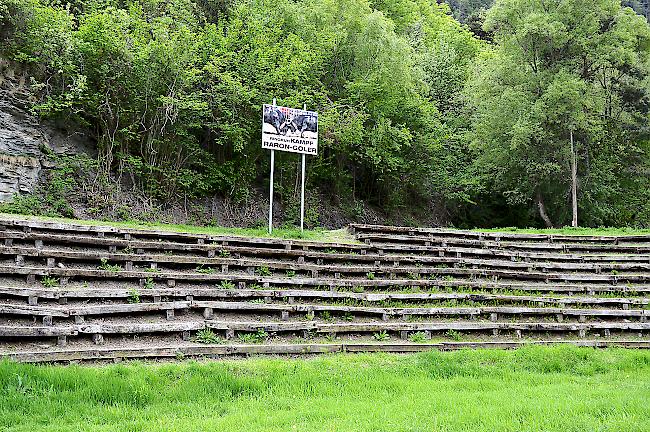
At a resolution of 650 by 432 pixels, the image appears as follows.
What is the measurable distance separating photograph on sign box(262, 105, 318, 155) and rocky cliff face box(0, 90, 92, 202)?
7542 millimetres

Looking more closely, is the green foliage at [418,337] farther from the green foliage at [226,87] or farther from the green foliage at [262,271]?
the green foliage at [226,87]

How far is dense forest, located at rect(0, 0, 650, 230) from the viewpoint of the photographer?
58.5 feet

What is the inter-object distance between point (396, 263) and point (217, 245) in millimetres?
4259

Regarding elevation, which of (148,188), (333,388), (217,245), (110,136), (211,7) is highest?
(211,7)

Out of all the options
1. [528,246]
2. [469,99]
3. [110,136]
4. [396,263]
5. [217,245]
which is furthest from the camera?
[469,99]

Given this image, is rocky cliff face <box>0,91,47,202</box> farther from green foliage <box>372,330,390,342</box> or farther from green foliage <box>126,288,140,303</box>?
green foliage <box>372,330,390,342</box>

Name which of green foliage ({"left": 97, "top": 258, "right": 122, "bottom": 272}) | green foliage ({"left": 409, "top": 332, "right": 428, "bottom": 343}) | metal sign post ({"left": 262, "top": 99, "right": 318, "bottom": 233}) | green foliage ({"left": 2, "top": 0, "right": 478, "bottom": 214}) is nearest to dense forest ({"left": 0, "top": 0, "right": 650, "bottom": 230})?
green foliage ({"left": 2, "top": 0, "right": 478, "bottom": 214})

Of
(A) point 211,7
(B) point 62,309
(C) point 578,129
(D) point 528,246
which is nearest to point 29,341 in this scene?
(B) point 62,309

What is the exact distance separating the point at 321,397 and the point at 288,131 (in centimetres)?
917

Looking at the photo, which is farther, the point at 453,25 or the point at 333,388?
the point at 453,25

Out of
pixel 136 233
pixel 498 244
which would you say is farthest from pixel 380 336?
pixel 498 244

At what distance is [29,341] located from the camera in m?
7.98

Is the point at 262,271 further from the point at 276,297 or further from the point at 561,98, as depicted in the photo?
the point at 561,98

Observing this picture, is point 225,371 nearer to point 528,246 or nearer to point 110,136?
point 528,246
